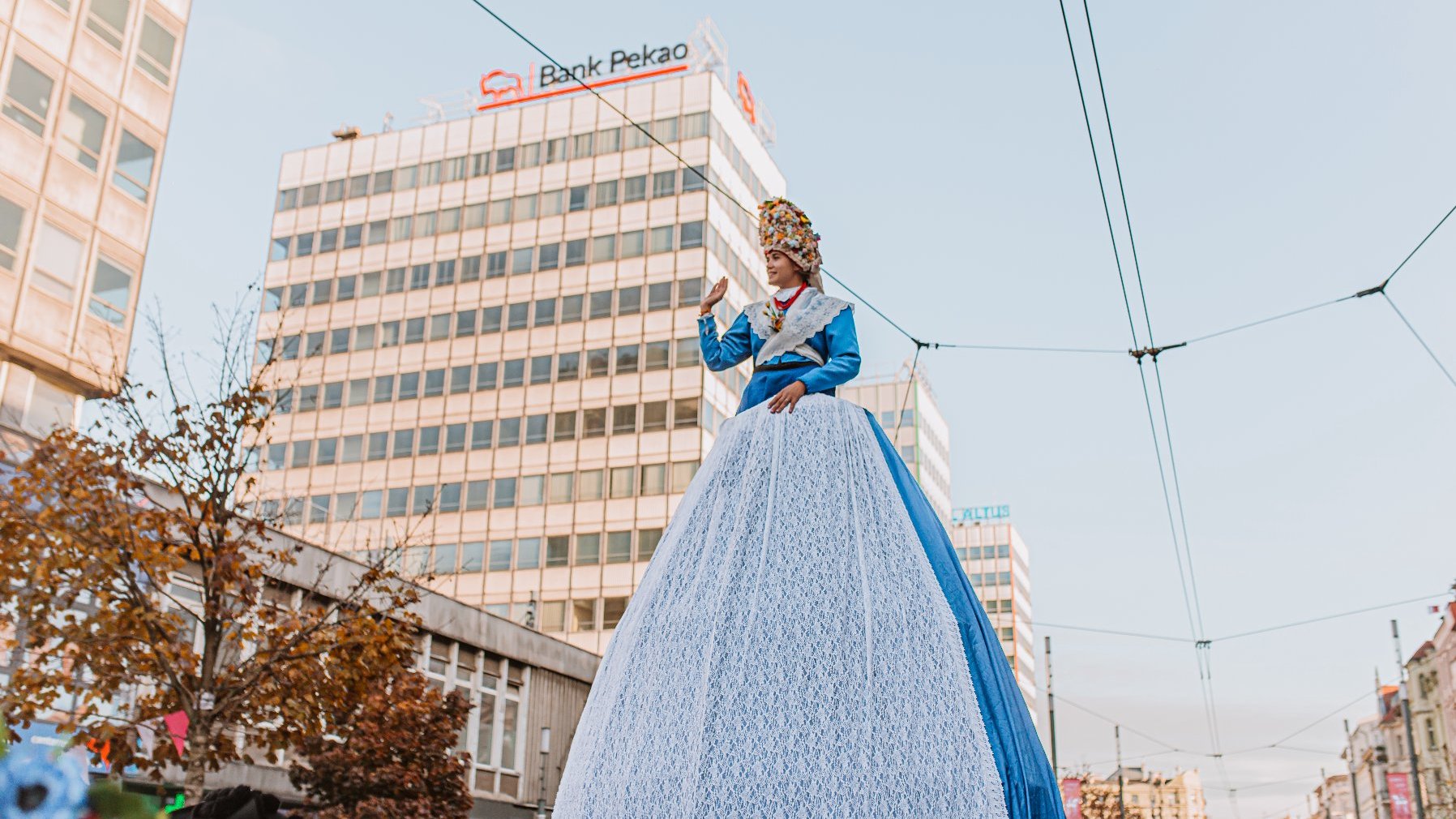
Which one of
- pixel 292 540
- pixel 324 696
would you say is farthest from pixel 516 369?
pixel 324 696

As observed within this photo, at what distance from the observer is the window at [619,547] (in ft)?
170

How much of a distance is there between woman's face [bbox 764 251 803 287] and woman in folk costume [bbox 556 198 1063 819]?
0.93 metres

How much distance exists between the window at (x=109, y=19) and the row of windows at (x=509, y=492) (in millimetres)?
27670

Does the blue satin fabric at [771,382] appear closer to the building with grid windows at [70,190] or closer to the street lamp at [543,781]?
the building with grid windows at [70,190]

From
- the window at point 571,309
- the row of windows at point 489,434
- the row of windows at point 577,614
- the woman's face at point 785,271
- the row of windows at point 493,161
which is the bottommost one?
the woman's face at point 785,271

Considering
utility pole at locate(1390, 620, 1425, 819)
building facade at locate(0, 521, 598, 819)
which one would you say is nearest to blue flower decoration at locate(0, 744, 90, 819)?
building facade at locate(0, 521, 598, 819)

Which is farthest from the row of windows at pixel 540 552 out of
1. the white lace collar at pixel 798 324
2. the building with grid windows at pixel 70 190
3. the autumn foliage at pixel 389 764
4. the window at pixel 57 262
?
the white lace collar at pixel 798 324

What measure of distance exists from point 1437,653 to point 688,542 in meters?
80.0

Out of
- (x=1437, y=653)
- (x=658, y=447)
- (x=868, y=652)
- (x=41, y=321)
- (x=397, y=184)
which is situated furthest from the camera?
(x=1437, y=653)

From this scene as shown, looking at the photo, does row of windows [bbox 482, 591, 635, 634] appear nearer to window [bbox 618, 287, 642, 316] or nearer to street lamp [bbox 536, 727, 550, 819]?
window [bbox 618, 287, 642, 316]

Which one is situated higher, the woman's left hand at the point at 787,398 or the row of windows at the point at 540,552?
the row of windows at the point at 540,552

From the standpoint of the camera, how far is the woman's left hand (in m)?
5.10

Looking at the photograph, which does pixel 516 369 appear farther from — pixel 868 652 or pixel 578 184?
pixel 868 652

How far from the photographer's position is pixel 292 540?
2520 centimetres
